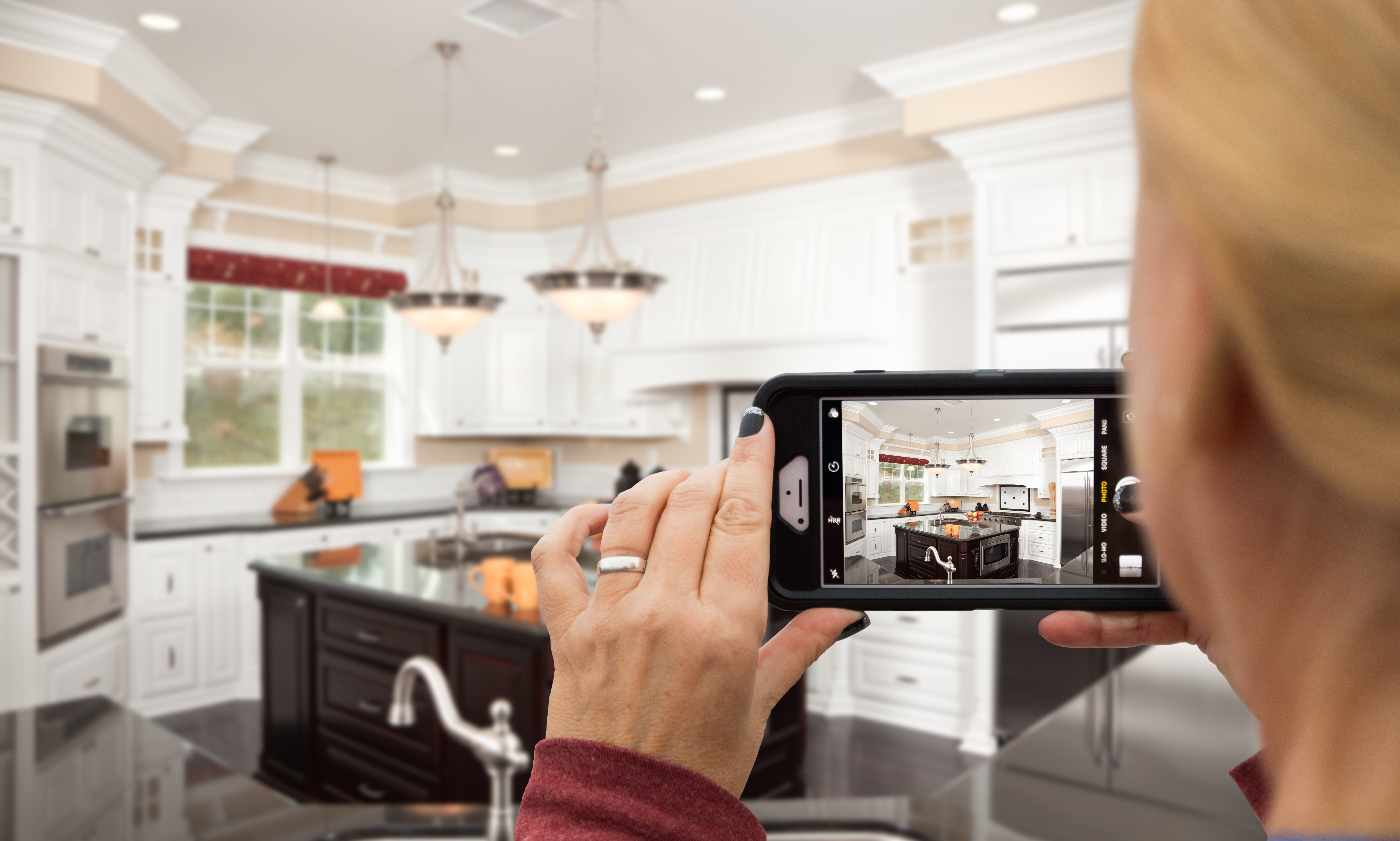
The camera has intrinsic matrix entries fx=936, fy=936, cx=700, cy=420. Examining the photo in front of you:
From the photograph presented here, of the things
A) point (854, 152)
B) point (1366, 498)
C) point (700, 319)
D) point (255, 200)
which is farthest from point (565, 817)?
point (255, 200)

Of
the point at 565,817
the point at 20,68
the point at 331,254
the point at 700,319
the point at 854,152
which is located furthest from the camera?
the point at 331,254

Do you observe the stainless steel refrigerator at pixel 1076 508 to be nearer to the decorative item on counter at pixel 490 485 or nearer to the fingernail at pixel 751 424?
the fingernail at pixel 751 424

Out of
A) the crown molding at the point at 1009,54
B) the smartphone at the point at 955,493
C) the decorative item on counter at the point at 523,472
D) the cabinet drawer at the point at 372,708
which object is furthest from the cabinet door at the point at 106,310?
the smartphone at the point at 955,493

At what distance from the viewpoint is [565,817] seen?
1.43ft

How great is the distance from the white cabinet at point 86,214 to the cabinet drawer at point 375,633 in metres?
1.76

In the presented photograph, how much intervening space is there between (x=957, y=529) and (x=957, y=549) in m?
0.01

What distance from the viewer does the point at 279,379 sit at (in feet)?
17.6

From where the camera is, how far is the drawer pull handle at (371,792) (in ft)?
9.91

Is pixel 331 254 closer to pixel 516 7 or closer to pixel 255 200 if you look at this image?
pixel 255 200

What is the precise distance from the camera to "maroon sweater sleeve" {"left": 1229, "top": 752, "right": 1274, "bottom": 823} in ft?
1.52

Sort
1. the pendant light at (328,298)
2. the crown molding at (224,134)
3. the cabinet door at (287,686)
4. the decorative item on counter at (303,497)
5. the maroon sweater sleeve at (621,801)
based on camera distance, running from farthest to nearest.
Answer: the decorative item on counter at (303,497) → the pendant light at (328,298) → the crown molding at (224,134) → the cabinet door at (287,686) → the maroon sweater sleeve at (621,801)

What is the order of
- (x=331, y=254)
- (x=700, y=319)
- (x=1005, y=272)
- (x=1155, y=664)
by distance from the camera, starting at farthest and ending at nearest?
(x=331, y=254)
(x=700, y=319)
(x=1005, y=272)
(x=1155, y=664)

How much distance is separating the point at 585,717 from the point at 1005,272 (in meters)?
3.50

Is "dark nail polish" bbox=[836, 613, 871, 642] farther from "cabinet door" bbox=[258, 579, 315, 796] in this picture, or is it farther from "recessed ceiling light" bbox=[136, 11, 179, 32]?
"recessed ceiling light" bbox=[136, 11, 179, 32]
